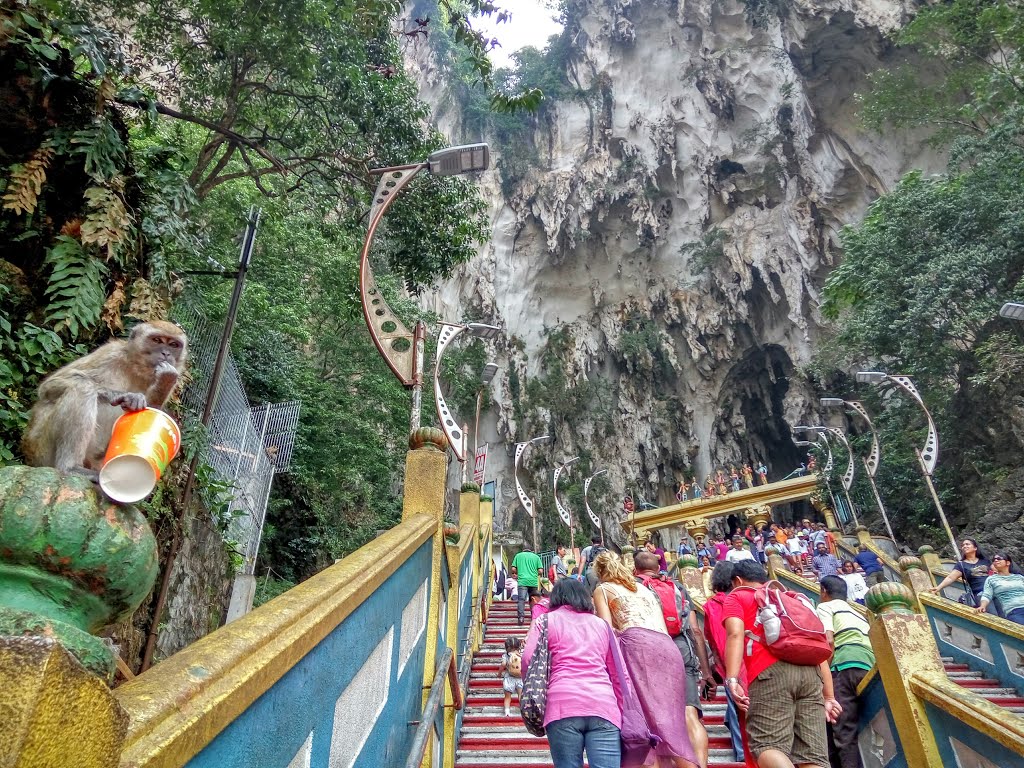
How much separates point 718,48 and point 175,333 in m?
30.8

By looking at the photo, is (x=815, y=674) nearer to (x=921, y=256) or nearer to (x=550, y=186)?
(x=921, y=256)

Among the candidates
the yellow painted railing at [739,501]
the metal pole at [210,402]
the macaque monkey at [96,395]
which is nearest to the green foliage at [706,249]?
the yellow painted railing at [739,501]

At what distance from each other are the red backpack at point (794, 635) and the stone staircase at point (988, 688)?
288 centimetres

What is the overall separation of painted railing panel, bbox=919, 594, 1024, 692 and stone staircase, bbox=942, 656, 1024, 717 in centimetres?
6

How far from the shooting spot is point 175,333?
2045 mm

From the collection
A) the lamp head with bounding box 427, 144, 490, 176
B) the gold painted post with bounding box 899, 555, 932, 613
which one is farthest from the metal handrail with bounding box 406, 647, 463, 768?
the gold painted post with bounding box 899, 555, 932, 613

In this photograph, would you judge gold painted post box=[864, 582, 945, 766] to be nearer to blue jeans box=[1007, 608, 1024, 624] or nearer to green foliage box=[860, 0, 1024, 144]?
blue jeans box=[1007, 608, 1024, 624]

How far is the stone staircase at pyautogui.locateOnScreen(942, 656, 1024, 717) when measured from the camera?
4.70 m

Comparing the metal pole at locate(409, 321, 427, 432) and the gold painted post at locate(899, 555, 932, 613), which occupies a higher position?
the metal pole at locate(409, 321, 427, 432)

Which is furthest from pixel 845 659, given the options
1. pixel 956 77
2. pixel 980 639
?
pixel 956 77

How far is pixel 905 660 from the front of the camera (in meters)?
2.97

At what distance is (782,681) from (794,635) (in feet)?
0.72

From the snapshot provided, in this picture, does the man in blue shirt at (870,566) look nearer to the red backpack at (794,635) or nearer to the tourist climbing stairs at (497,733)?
the tourist climbing stairs at (497,733)

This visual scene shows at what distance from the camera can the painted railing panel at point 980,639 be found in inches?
197
